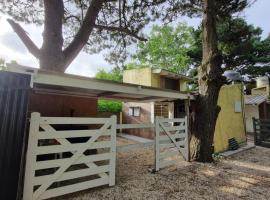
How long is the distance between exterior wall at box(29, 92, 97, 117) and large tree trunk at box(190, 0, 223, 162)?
4.69 m

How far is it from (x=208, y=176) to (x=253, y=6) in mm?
6433

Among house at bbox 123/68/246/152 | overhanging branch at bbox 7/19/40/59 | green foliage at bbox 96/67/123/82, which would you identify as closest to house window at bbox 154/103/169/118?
house at bbox 123/68/246/152

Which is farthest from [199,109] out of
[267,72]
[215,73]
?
[267,72]

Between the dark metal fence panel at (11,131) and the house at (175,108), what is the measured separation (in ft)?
A: 14.4

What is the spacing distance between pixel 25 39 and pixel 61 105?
8.55 ft

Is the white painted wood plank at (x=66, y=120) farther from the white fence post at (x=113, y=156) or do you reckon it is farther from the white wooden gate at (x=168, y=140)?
the white wooden gate at (x=168, y=140)

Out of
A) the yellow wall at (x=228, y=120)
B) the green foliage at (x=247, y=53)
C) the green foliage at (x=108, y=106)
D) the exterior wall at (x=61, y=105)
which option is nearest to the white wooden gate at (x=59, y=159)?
the exterior wall at (x=61, y=105)

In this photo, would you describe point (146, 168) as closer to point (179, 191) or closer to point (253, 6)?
point (179, 191)

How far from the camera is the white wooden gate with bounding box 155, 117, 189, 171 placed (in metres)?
5.54

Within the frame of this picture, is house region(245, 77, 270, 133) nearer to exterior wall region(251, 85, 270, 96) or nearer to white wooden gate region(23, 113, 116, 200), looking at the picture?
exterior wall region(251, 85, 270, 96)

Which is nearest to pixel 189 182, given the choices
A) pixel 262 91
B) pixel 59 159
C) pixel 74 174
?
pixel 74 174

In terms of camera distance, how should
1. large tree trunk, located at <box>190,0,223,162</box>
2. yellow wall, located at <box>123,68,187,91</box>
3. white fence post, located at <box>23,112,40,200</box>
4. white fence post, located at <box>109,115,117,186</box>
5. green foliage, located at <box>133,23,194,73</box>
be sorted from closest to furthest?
white fence post, located at <box>23,112,40,200</box>
white fence post, located at <box>109,115,117,186</box>
large tree trunk, located at <box>190,0,223,162</box>
yellow wall, located at <box>123,68,187,91</box>
green foliage, located at <box>133,23,194,73</box>

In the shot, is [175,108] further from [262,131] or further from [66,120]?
[66,120]

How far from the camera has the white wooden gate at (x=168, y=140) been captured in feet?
18.2
